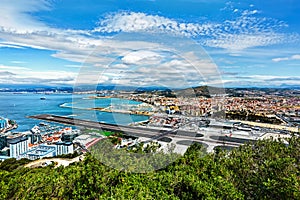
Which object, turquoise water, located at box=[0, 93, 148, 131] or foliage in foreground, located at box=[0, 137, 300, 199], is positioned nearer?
foliage in foreground, located at box=[0, 137, 300, 199]

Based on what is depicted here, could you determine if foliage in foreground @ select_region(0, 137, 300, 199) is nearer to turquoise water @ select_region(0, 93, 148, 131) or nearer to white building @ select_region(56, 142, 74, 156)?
turquoise water @ select_region(0, 93, 148, 131)

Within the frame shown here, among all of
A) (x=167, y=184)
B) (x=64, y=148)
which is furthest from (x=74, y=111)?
(x=167, y=184)

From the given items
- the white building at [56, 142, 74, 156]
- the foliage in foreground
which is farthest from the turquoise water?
the foliage in foreground

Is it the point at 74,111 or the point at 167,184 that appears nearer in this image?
the point at 167,184

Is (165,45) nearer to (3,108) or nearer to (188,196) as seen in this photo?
(188,196)

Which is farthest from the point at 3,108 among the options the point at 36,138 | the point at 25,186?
the point at 25,186

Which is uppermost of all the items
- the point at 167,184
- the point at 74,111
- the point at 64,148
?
the point at 167,184

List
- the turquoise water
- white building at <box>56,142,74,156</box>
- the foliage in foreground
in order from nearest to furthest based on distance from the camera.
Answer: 1. the foliage in foreground
2. the turquoise water
3. white building at <box>56,142,74,156</box>

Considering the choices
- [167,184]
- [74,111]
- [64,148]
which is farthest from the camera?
[74,111]

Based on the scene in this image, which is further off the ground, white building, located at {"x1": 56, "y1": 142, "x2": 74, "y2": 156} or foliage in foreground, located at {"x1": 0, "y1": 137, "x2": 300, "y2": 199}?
foliage in foreground, located at {"x1": 0, "y1": 137, "x2": 300, "y2": 199}

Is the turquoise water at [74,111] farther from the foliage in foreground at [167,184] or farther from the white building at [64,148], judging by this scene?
the foliage in foreground at [167,184]

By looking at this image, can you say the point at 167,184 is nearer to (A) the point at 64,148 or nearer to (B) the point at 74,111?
(A) the point at 64,148
